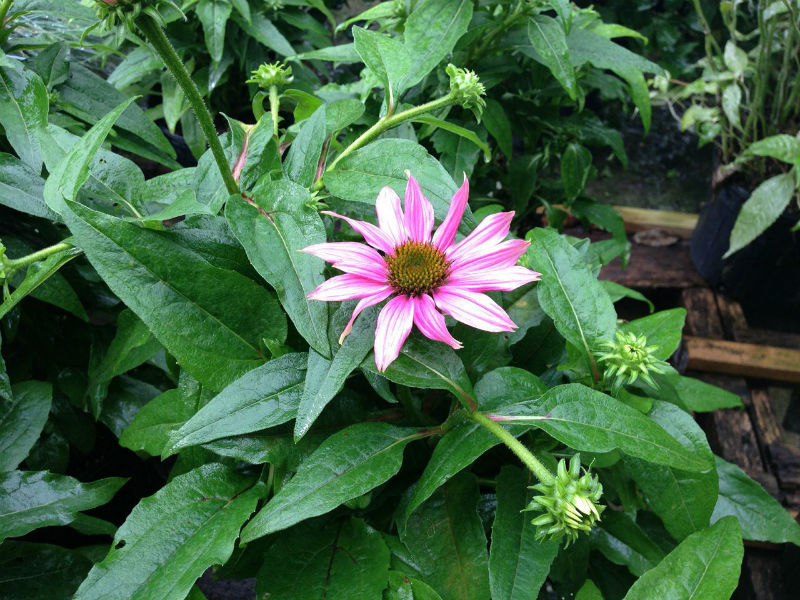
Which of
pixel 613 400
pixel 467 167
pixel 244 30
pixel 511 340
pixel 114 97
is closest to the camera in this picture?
pixel 613 400

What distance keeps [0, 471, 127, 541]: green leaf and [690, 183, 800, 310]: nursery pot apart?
1322 mm

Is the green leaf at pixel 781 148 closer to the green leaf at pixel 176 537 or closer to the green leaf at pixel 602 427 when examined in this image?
the green leaf at pixel 602 427

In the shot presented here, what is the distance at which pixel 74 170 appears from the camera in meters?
0.51

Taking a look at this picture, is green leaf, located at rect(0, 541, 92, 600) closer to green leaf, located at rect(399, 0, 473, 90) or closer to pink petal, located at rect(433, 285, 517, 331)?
pink petal, located at rect(433, 285, 517, 331)

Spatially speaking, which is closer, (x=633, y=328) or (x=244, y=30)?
(x=633, y=328)

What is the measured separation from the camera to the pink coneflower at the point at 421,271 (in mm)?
453

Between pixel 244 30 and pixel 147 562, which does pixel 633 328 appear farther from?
pixel 244 30

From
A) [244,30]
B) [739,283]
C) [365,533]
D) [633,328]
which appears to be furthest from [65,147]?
[739,283]

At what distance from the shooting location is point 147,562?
48 centimetres

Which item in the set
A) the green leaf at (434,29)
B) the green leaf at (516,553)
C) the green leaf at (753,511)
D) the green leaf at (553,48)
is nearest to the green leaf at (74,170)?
the green leaf at (434,29)

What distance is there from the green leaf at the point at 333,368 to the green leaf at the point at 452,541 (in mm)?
150

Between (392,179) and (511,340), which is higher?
(392,179)

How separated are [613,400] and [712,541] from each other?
0.53ft

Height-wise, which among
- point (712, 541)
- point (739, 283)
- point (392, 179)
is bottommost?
point (739, 283)
